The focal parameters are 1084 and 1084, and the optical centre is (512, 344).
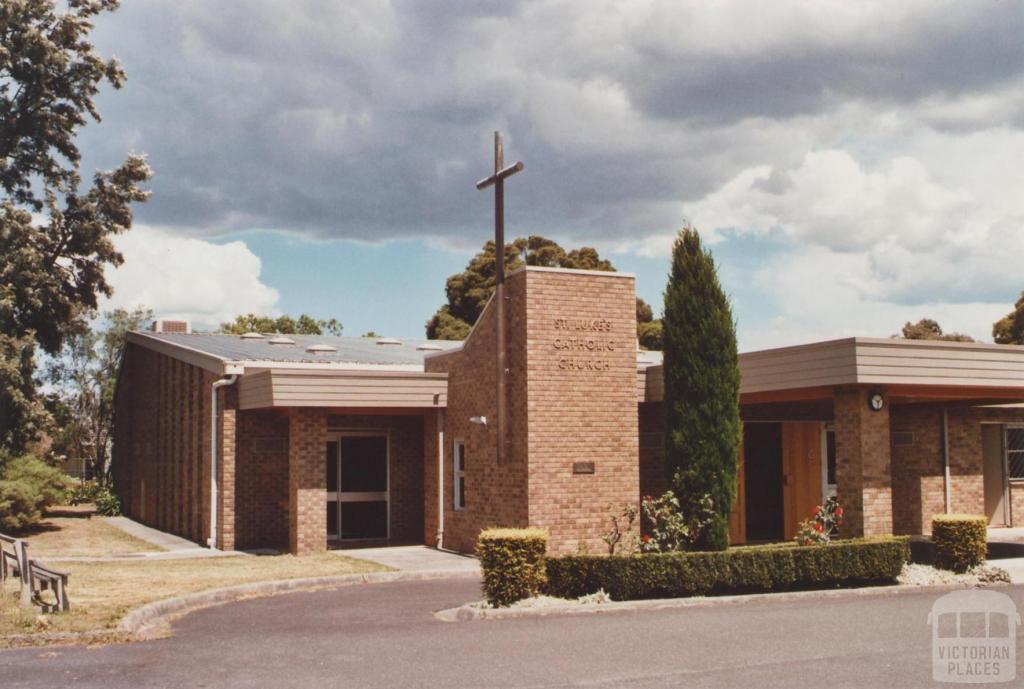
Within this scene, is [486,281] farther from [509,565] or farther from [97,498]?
[509,565]

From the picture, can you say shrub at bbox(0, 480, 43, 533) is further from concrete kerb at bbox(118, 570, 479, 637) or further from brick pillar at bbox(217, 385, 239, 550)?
concrete kerb at bbox(118, 570, 479, 637)

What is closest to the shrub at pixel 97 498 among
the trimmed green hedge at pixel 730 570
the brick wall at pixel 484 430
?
the brick wall at pixel 484 430

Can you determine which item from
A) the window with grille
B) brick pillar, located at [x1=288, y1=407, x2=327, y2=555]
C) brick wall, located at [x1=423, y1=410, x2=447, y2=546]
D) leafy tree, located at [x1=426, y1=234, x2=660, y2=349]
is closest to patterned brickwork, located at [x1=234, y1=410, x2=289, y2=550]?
brick pillar, located at [x1=288, y1=407, x2=327, y2=555]

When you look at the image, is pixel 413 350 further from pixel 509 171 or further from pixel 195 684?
pixel 195 684

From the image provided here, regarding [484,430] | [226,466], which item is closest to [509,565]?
[484,430]

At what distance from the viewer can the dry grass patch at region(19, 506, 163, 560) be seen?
21203 mm

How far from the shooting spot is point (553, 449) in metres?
17.5

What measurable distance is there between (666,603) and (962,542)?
472 centimetres

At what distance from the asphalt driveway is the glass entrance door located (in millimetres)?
9412

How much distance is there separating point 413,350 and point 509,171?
11.1 m

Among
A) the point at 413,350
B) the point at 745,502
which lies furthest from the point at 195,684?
the point at 413,350

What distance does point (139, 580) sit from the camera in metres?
16.0

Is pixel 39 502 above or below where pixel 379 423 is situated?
below

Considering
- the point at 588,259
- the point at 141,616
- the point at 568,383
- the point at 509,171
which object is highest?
the point at 588,259
